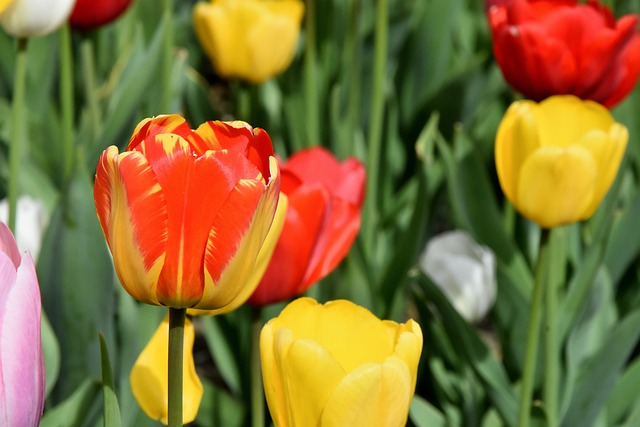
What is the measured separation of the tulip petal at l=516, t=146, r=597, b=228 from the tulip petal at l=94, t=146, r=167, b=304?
0.46 metres

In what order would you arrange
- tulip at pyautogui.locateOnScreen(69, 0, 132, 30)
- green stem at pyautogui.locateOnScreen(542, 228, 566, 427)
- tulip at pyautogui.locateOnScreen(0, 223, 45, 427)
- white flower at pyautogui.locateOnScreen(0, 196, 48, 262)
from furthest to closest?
tulip at pyautogui.locateOnScreen(69, 0, 132, 30) < white flower at pyautogui.locateOnScreen(0, 196, 48, 262) < green stem at pyautogui.locateOnScreen(542, 228, 566, 427) < tulip at pyautogui.locateOnScreen(0, 223, 45, 427)

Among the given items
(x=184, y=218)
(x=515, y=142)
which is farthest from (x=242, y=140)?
(x=515, y=142)

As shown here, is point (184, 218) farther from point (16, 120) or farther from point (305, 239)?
point (16, 120)

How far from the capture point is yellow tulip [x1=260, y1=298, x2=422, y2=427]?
2.02 feet

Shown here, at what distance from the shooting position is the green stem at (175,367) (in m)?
0.62

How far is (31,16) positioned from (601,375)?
0.73 m

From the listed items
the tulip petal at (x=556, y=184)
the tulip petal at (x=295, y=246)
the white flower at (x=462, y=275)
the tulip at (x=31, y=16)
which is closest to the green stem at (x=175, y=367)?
the tulip petal at (x=295, y=246)

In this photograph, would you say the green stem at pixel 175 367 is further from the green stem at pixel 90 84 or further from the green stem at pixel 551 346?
the green stem at pixel 90 84

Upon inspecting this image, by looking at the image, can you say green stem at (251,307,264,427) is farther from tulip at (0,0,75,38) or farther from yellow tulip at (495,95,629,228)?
tulip at (0,0,75,38)

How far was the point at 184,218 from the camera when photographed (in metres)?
0.61

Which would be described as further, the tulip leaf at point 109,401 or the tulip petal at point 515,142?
the tulip petal at point 515,142

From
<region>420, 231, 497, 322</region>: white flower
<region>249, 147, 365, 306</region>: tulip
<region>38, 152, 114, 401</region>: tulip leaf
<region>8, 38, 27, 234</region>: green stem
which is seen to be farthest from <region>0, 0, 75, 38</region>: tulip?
<region>420, 231, 497, 322</region>: white flower

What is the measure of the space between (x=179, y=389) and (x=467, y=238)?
109 cm

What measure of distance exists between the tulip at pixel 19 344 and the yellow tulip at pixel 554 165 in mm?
513
